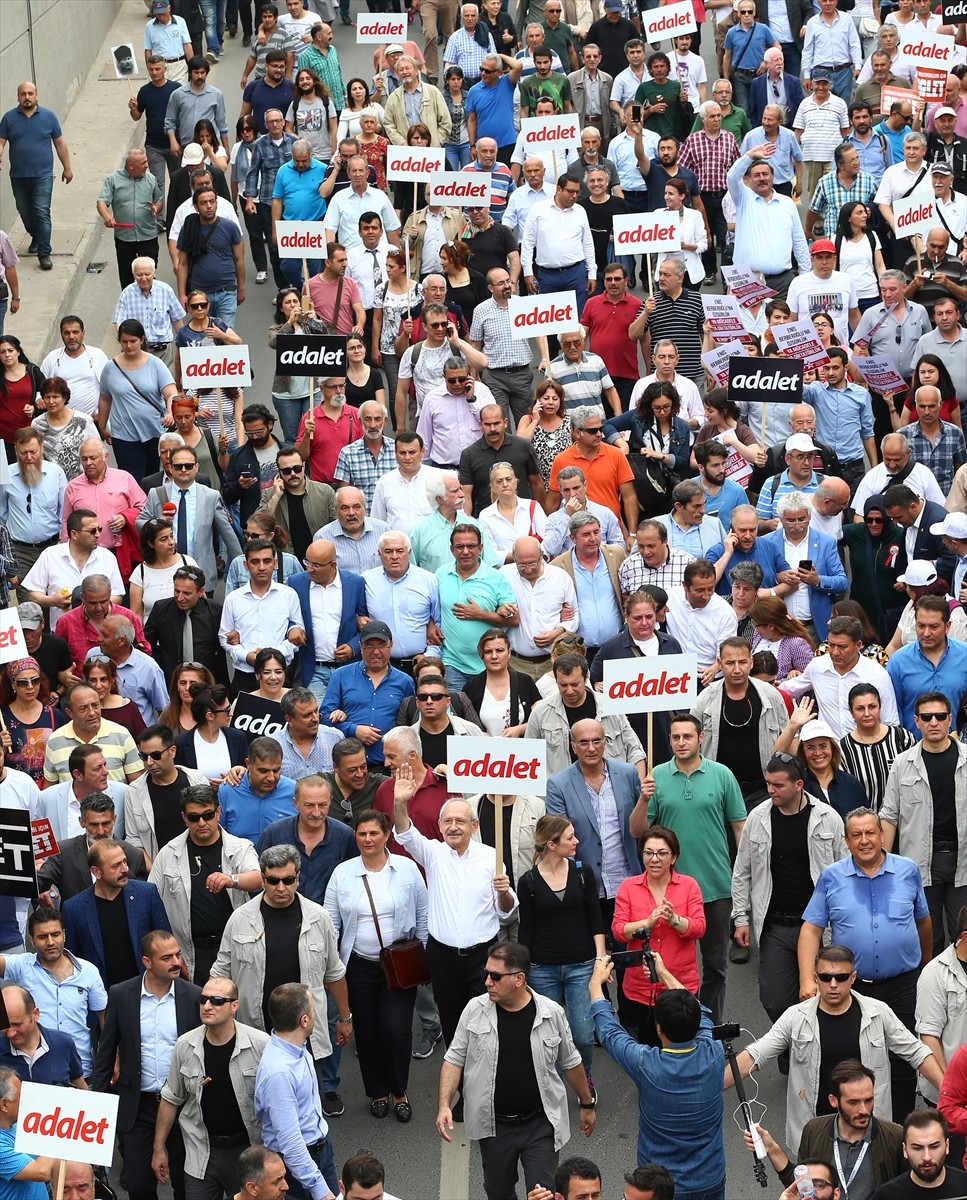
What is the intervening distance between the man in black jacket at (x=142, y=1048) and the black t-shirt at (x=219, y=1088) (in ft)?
1.18

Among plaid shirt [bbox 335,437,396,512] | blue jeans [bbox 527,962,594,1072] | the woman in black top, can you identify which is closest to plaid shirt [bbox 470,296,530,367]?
plaid shirt [bbox 335,437,396,512]

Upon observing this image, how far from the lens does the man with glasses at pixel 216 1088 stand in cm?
1013

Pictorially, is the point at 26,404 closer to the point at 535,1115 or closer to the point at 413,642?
the point at 413,642

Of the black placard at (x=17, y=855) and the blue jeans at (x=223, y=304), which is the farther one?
the blue jeans at (x=223, y=304)

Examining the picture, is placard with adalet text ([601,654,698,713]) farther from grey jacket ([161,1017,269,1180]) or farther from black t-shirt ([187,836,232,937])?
grey jacket ([161,1017,269,1180])

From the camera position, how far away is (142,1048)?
10.5 meters

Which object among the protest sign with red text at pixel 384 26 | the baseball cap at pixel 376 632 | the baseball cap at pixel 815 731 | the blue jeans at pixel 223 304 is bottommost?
the baseball cap at pixel 815 731

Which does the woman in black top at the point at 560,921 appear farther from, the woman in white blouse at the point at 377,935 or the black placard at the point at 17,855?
the black placard at the point at 17,855

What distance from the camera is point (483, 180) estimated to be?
18.5 meters

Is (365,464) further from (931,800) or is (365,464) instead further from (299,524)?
(931,800)

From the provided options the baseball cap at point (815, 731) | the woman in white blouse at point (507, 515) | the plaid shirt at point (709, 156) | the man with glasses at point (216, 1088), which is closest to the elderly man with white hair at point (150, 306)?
the woman in white blouse at point (507, 515)

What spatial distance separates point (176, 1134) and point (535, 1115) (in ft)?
5.68

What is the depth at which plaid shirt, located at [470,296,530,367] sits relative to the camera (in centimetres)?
1686

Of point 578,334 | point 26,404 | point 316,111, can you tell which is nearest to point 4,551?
point 26,404
